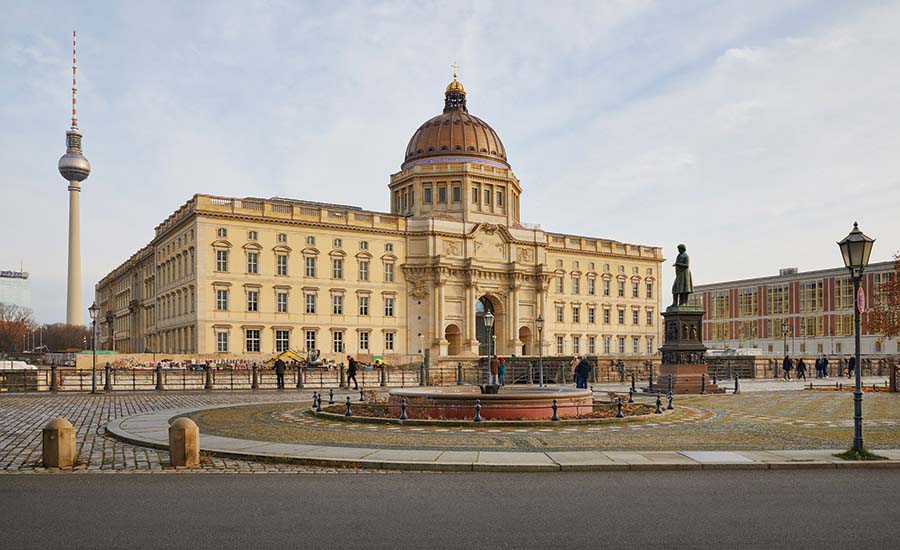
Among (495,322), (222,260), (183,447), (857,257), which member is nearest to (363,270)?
(222,260)

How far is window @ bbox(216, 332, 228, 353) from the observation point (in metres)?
71.6

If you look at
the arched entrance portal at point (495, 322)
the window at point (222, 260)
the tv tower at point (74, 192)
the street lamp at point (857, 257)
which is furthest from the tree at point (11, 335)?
the street lamp at point (857, 257)

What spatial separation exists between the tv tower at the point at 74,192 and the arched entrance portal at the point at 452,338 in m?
82.4

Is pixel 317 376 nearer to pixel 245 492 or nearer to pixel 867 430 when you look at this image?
pixel 867 430

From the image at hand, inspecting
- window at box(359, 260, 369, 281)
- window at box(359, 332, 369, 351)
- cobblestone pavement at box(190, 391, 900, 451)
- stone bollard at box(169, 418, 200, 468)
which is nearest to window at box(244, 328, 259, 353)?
window at box(359, 332, 369, 351)

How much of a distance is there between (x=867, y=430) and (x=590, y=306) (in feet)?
256

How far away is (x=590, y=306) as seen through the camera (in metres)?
97.5

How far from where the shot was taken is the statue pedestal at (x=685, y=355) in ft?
120

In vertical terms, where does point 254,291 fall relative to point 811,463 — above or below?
above

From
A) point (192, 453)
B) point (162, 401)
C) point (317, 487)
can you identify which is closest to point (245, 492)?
point (317, 487)

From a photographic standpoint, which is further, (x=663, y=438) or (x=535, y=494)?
(x=663, y=438)

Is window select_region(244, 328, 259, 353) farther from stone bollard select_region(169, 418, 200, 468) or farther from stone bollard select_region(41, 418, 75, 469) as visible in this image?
stone bollard select_region(169, 418, 200, 468)

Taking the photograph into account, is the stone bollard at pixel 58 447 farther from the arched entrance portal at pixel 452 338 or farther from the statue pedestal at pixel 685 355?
the arched entrance portal at pixel 452 338

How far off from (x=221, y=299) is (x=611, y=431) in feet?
191
